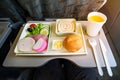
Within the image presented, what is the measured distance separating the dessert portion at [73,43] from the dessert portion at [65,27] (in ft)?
0.16


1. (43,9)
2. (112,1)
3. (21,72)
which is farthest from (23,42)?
(112,1)

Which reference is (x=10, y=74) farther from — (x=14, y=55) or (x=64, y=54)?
(x=64, y=54)

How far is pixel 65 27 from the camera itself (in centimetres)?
70

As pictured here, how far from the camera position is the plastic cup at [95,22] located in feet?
2.12

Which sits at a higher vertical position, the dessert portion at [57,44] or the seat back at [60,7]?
the seat back at [60,7]

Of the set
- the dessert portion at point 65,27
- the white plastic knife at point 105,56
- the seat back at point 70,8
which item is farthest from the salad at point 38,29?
the white plastic knife at point 105,56

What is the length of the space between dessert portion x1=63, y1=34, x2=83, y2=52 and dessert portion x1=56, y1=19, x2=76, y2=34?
49mm

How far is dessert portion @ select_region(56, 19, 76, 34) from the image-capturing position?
2.25ft

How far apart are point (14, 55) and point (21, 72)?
0.13 m

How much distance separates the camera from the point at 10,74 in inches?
26.9

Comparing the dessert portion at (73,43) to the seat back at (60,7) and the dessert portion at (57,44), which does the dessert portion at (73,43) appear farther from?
the seat back at (60,7)

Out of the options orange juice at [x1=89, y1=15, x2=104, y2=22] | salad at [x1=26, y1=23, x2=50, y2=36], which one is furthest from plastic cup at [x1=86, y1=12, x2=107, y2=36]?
salad at [x1=26, y1=23, x2=50, y2=36]

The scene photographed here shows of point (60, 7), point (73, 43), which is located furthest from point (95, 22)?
point (60, 7)

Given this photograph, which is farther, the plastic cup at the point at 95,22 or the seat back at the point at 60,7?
the seat back at the point at 60,7
